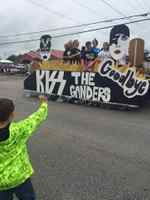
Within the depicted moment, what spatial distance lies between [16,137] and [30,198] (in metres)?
0.57

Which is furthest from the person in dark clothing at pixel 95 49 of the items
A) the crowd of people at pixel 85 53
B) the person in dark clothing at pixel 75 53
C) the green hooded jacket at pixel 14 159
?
the green hooded jacket at pixel 14 159

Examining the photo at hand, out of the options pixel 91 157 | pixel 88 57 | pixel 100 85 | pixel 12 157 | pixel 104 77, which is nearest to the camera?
pixel 12 157

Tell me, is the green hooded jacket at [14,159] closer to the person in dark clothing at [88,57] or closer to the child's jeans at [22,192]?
the child's jeans at [22,192]

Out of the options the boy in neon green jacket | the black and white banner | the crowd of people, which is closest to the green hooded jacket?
the boy in neon green jacket

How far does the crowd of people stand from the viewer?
12625 millimetres

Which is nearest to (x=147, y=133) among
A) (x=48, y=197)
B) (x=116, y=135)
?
(x=116, y=135)

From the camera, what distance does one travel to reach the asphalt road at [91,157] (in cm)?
480

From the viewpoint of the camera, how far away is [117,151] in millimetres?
6715

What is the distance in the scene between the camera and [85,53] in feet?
42.8

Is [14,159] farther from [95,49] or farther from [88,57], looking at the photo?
[95,49]

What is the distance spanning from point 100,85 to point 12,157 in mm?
9099

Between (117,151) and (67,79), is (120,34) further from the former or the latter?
(117,151)

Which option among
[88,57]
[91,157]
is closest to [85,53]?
[88,57]

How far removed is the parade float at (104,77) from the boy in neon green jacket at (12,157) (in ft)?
Answer: 27.7
